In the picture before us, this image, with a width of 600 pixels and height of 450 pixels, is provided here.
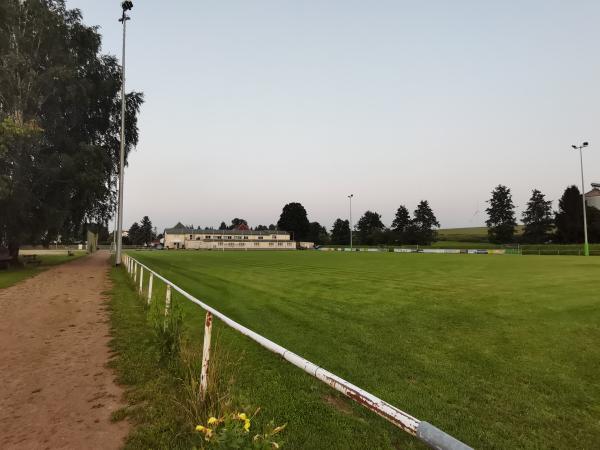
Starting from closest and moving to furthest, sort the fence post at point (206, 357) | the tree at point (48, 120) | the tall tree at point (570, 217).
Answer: the fence post at point (206, 357) < the tree at point (48, 120) < the tall tree at point (570, 217)

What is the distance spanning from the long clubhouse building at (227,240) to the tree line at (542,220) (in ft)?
194

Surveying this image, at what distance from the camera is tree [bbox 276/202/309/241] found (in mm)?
142375

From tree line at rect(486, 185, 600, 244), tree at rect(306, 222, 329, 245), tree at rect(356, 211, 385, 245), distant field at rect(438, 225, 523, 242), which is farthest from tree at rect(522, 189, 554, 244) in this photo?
tree at rect(306, 222, 329, 245)

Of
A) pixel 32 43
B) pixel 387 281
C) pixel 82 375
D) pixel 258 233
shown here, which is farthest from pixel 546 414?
pixel 258 233

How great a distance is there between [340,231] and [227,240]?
147ft

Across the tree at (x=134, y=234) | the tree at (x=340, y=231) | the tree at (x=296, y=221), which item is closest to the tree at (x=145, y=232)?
the tree at (x=134, y=234)

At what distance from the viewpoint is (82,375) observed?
5.85 m

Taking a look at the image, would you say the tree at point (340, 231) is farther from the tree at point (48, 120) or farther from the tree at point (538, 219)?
the tree at point (48, 120)

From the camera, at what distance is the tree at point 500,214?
96.1 m

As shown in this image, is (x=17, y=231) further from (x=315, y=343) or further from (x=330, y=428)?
(x=330, y=428)

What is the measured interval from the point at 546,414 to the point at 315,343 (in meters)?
3.99

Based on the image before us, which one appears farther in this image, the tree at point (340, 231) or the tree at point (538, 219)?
the tree at point (340, 231)

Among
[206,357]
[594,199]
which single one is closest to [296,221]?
[594,199]

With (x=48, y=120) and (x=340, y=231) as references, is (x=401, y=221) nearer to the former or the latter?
(x=340, y=231)
